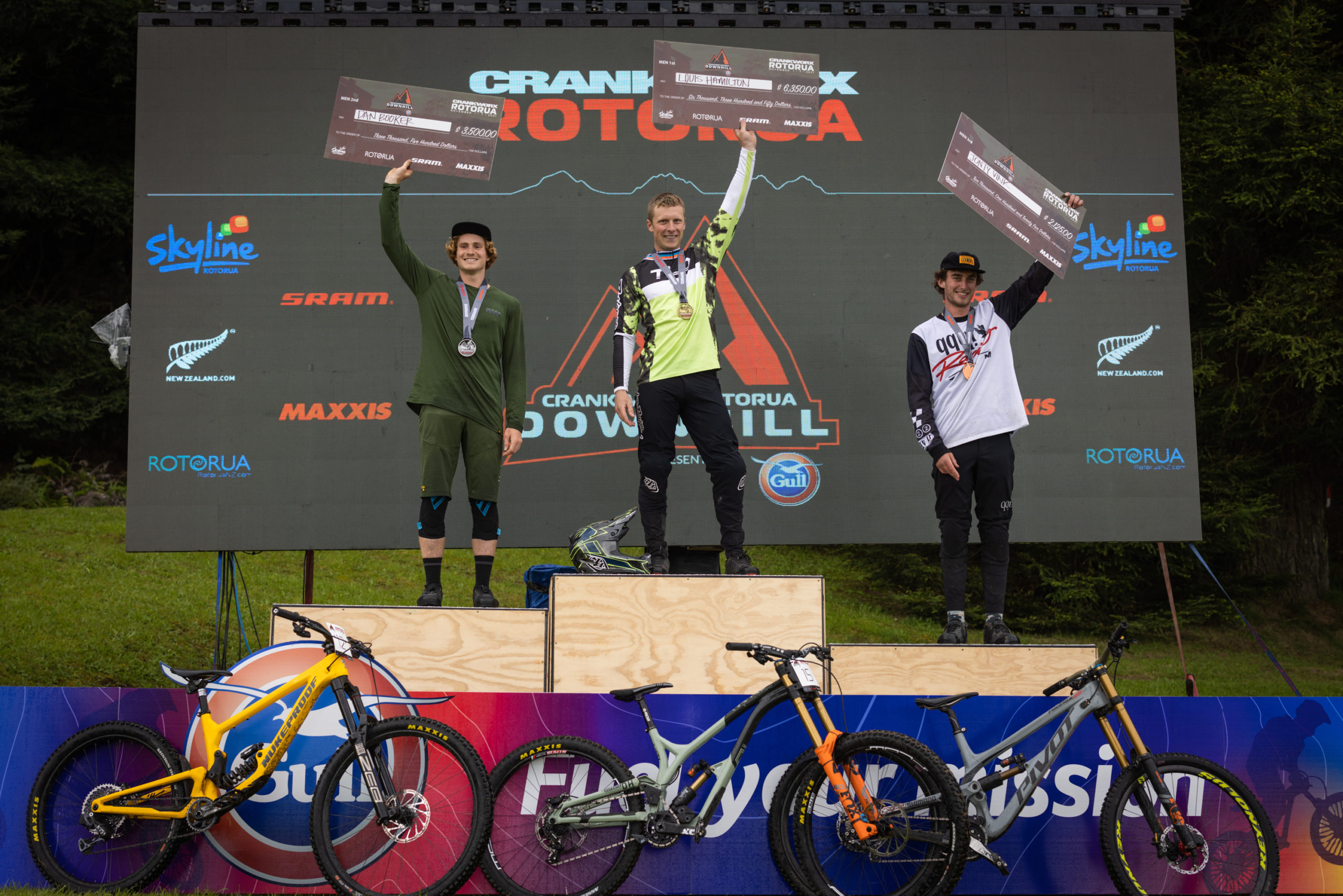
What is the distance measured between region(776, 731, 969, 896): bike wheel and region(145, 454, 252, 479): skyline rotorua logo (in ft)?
13.3

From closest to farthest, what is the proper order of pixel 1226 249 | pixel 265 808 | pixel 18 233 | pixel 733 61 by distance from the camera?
pixel 265 808 → pixel 733 61 → pixel 1226 249 → pixel 18 233

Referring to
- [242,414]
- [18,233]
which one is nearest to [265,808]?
[242,414]

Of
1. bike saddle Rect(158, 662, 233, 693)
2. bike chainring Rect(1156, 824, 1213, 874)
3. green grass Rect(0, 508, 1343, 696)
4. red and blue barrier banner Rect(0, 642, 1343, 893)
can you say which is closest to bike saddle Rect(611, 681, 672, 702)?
red and blue barrier banner Rect(0, 642, 1343, 893)

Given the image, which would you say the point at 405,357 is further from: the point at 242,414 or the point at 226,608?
the point at 226,608

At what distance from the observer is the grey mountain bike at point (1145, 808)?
11.2 feet

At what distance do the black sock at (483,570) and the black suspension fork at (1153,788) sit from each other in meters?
2.82

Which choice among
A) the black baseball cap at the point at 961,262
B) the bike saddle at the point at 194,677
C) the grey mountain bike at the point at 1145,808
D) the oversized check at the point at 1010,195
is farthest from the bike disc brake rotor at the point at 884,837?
the oversized check at the point at 1010,195

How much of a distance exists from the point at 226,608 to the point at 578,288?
2760 mm

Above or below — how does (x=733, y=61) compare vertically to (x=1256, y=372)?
above

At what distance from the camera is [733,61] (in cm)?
576

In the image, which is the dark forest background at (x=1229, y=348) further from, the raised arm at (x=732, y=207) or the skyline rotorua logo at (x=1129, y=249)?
the raised arm at (x=732, y=207)

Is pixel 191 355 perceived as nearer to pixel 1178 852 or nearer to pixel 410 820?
pixel 410 820

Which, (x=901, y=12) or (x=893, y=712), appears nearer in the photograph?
(x=893, y=712)

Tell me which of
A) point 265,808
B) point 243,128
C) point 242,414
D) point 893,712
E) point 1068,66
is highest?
point 1068,66
